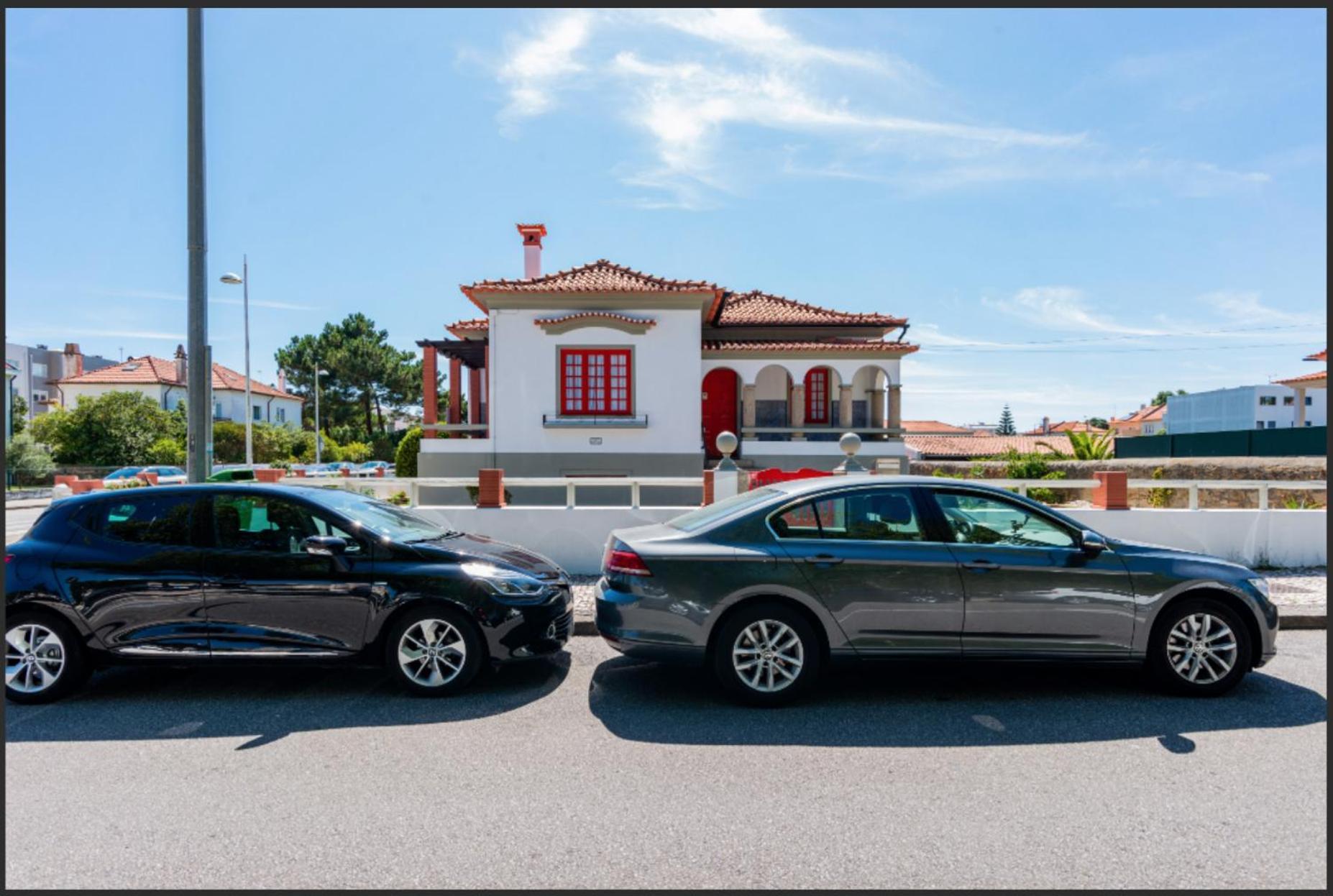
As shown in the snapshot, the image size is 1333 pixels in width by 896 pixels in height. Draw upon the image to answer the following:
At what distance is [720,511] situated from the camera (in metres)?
5.58

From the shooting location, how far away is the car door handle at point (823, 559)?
16.4ft

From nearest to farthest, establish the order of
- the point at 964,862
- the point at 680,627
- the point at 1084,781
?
the point at 964,862, the point at 1084,781, the point at 680,627

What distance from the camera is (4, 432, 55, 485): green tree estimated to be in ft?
120

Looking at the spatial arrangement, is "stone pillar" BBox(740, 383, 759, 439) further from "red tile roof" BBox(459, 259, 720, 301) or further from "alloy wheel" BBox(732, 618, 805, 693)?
"alloy wheel" BBox(732, 618, 805, 693)

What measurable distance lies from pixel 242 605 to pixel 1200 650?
22.3ft

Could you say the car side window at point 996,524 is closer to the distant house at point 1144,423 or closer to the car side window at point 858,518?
the car side window at point 858,518

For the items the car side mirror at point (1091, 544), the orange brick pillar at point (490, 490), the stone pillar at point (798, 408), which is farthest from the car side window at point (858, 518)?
the stone pillar at point (798, 408)

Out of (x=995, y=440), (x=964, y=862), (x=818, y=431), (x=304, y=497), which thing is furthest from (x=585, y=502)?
(x=995, y=440)

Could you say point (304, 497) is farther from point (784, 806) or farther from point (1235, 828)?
point (1235, 828)

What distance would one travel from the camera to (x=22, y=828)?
11.1ft

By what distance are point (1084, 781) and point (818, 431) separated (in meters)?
15.1

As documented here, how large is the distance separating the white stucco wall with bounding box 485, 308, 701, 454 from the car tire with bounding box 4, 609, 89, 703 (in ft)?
38.7

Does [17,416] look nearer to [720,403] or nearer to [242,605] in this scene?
[720,403]

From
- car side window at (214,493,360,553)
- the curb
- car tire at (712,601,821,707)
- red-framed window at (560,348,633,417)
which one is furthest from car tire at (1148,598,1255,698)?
red-framed window at (560,348,633,417)
